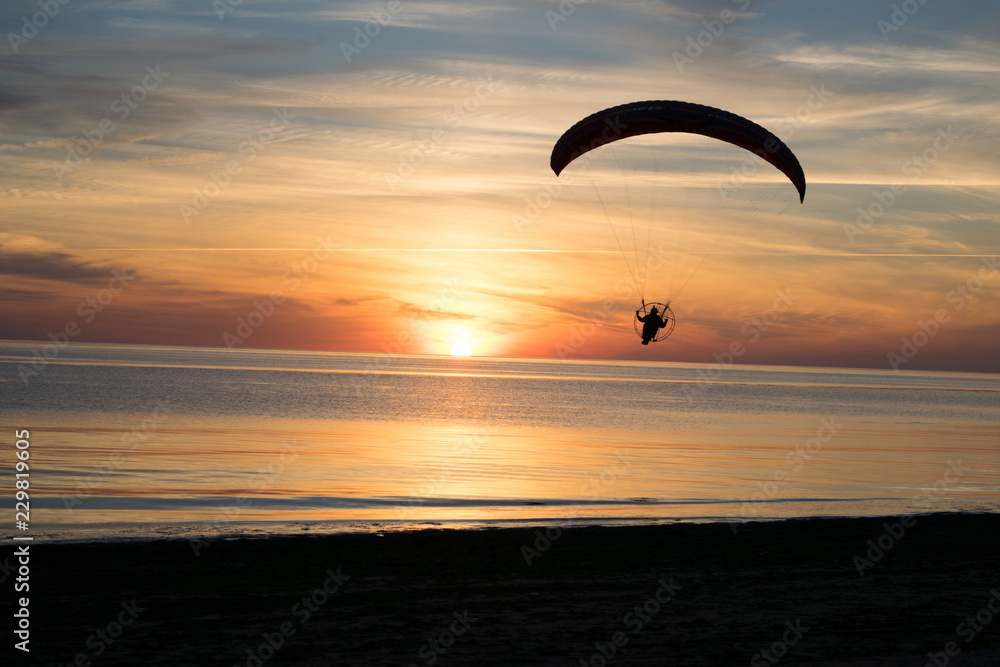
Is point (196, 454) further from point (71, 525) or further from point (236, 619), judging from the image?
point (236, 619)

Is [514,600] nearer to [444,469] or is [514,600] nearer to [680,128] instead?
[680,128]

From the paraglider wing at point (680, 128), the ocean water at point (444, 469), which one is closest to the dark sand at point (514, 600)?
the ocean water at point (444, 469)

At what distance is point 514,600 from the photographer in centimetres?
1253

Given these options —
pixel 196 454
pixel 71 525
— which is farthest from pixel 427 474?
pixel 71 525

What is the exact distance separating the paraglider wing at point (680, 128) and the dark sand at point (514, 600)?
32.3 ft

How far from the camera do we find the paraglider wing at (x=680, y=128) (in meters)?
19.8

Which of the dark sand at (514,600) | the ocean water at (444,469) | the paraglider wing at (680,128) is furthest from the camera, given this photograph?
the ocean water at (444,469)

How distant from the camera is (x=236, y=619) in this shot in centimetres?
1116

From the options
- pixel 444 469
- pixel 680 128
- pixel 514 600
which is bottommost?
pixel 514 600

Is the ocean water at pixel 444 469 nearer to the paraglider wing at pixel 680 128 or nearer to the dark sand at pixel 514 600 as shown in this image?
the dark sand at pixel 514 600

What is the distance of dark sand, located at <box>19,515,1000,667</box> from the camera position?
395 inches

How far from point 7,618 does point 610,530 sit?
40.3ft

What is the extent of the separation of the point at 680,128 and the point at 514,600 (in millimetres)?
13244

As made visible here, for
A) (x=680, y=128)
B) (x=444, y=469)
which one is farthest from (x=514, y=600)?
(x=444, y=469)
